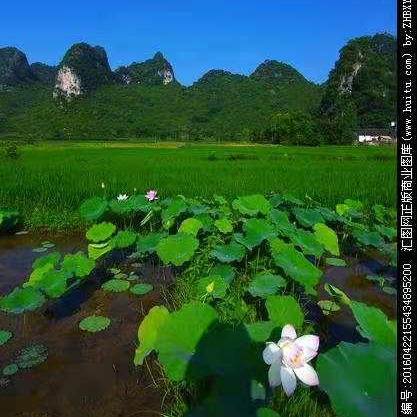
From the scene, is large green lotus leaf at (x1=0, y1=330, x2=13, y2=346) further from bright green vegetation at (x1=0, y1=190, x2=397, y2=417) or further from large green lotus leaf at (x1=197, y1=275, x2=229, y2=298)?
large green lotus leaf at (x1=197, y1=275, x2=229, y2=298)

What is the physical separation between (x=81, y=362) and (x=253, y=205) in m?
2.21

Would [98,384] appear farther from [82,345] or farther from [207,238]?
[207,238]

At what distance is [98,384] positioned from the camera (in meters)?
2.09

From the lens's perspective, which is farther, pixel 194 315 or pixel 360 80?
pixel 360 80

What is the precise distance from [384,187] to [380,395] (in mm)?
6662

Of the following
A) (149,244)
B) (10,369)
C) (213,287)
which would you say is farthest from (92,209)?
(10,369)

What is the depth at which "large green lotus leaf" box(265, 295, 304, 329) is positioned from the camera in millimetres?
1947

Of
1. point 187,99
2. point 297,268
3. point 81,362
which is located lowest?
point 81,362

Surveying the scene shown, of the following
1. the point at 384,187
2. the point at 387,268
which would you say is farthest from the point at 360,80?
the point at 387,268

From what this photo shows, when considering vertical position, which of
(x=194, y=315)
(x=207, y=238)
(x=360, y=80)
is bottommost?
(x=207, y=238)

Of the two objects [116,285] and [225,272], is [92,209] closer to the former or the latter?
[116,285]

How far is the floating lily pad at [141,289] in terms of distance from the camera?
10.2ft

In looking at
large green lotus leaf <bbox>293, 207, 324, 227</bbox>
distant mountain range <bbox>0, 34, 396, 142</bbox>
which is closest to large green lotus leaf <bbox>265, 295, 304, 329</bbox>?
large green lotus leaf <bbox>293, 207, 324, 227</bbox>

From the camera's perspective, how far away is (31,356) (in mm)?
2297
